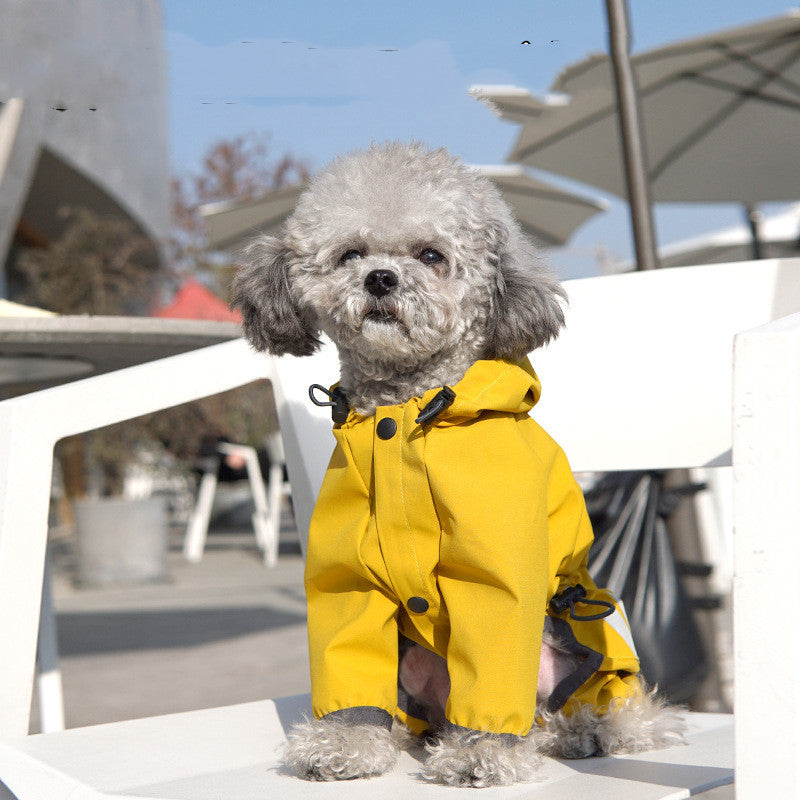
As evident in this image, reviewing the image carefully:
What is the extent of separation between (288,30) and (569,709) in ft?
4.35

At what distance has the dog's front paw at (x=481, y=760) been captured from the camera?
960mm

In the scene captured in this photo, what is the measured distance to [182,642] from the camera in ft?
13.0

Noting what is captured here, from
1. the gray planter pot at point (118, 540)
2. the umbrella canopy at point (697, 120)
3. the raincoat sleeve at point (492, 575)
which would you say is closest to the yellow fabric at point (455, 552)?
the raincoat sleeve at point (492, 575)

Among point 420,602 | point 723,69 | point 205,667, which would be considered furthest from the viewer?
point 723,69

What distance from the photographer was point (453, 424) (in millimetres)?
1149

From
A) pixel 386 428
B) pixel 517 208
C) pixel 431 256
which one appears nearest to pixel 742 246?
pixel 517 208

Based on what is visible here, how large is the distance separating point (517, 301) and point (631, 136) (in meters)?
2.13

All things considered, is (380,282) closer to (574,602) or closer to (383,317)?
(383,317)

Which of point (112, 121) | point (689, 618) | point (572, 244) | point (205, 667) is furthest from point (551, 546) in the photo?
point (112, 121)

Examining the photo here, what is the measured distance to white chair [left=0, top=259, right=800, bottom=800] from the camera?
2.36 ft

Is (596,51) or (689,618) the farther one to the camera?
(596,51)

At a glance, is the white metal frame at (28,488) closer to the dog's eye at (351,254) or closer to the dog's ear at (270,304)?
the dog's ear at (270,304)

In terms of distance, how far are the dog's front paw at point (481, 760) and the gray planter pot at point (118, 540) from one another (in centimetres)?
480

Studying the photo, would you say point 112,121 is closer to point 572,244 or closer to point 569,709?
point 572,244
